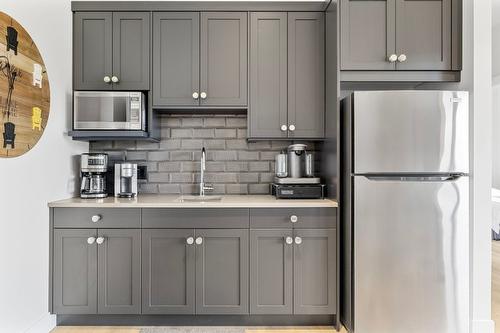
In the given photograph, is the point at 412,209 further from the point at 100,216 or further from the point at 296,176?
the point at 100,216

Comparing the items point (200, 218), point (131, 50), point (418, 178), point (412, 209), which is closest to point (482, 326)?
point (412, 209)

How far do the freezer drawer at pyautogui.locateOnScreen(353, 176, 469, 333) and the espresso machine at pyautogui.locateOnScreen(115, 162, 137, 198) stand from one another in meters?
1.67

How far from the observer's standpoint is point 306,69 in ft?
8.38

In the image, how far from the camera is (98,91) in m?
2.52

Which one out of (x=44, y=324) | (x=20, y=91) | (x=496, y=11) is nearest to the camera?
(x=20, y=91)

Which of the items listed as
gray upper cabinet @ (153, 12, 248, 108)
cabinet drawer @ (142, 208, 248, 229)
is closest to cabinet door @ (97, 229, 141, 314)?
cabinet drawer @ (142, 208, 248, 229)

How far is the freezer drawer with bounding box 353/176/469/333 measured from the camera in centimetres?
210

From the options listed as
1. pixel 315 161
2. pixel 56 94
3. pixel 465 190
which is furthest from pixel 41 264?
pixel 465 190

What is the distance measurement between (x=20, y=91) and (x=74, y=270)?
1205 millimetres

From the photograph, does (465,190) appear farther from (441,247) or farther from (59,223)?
(59,223)

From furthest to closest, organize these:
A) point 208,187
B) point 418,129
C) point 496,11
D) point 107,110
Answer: point 496,11 < point 208,187 < point 107,110 < point 418,129

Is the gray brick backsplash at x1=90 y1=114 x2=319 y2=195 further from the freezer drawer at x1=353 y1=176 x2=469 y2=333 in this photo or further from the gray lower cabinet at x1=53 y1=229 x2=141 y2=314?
the freezer drawer at x1=353 y1=176 x2=469 y2=333

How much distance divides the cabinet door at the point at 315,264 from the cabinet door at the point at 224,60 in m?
1.13

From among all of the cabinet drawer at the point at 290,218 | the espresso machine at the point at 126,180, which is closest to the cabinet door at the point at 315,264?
the cabinet drawer at the point at 290,218
